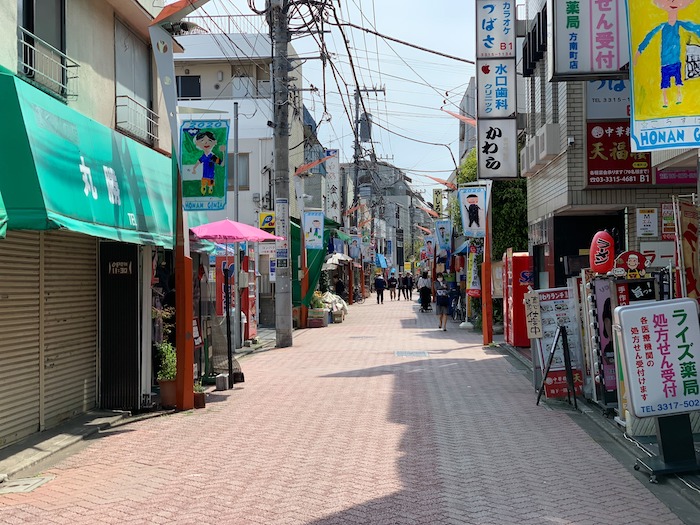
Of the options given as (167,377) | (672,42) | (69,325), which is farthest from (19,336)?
(672,42)

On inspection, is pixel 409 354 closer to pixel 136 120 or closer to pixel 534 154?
pixel 534 154

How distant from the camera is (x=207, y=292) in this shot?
14.5 m

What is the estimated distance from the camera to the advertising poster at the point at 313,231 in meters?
29.4

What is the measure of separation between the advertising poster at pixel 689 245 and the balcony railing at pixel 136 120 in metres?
8.17

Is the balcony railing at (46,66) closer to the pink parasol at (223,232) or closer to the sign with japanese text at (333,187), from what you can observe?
the pink parasol at (223,232)

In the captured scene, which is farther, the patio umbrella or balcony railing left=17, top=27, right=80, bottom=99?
the patio umbrella

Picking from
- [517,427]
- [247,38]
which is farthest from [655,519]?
[247,38]

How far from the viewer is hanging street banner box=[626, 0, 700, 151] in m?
6.81

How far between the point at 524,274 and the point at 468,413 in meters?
8.96

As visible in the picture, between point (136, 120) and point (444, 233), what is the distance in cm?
2669

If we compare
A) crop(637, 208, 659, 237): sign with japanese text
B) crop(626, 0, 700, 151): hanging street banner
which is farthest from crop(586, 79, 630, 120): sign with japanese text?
crop(626, 0, 700, 151): hanging street banner

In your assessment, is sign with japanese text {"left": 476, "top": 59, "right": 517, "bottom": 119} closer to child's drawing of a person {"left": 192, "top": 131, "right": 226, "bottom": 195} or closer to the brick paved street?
the brick paved street

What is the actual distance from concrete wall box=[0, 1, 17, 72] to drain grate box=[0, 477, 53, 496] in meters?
4.16

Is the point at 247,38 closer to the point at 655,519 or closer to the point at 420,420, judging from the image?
the point at 420,420
